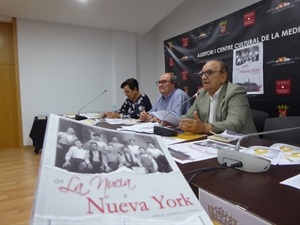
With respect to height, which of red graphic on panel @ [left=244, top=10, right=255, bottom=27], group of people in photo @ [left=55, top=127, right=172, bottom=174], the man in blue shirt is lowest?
group of people in photo @ [left=55, top=127, right=172, bottom=174]

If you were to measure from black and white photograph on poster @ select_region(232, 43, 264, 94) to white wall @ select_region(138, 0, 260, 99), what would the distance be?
2.63 feet

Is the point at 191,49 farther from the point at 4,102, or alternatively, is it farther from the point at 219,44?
the point at 4,102

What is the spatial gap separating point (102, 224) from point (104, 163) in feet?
0.41

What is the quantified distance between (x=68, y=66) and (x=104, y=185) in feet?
15.2

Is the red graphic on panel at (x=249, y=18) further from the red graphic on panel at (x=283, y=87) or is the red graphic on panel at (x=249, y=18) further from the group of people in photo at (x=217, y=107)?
the group of people in photo at (x=217, y=107)

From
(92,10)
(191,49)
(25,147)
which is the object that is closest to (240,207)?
(191,49)

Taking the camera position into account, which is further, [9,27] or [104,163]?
[9,27]

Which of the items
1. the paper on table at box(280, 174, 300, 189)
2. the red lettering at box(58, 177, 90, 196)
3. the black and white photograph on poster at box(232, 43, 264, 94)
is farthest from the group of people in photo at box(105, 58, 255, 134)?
the black and white photograph on poster at box(232, 43, 264, 94)

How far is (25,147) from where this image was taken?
4207 mm

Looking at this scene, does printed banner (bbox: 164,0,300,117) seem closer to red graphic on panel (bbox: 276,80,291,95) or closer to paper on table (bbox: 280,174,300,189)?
red graphic on panel (bbox: 276,80,291,95)

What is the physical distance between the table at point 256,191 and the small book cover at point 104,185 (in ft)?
0.50

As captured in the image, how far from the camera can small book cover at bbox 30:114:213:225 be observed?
11.9 inches

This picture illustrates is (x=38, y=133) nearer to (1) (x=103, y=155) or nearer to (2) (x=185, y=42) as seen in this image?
(2) (x=185, y=42)

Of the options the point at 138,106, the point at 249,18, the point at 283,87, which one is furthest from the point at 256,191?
the point at 249,18
